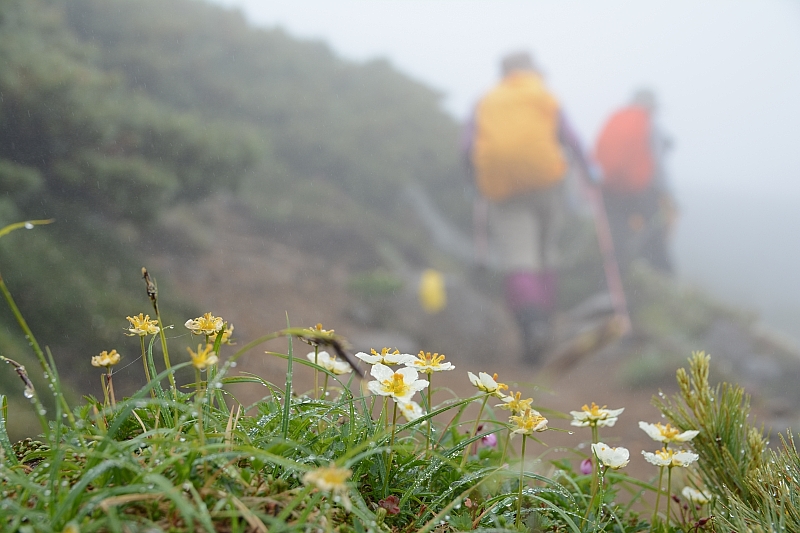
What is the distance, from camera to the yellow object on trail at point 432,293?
555 centimetres

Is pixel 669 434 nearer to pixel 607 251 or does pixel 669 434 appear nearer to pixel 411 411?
pixel 411 411

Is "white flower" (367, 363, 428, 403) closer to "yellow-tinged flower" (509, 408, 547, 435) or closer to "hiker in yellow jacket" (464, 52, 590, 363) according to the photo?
"yellow-tinged flower" (509, 408, 547, 435)

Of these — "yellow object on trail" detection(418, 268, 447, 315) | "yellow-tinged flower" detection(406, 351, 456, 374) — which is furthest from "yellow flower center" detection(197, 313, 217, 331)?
"yellow object on trail" detection(418, 268, 447, 315)

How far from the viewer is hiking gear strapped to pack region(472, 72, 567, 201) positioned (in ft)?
19.2

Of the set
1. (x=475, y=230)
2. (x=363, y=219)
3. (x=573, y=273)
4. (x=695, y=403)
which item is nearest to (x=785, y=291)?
(x=573, y=273)

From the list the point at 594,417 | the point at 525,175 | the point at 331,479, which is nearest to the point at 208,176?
the point at 525,175

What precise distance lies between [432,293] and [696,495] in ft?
16.0

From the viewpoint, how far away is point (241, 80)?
22.9 ft

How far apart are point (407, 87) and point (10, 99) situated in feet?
20.4

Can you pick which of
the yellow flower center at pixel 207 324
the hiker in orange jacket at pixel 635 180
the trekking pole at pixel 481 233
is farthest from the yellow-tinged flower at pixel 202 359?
the hiker in orange jacket at pixel 635 180

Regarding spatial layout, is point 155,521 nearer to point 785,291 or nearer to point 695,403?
point 695,403

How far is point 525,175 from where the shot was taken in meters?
5.98

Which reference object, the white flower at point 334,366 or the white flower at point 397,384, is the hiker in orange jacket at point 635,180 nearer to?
the white flower at point 334,366

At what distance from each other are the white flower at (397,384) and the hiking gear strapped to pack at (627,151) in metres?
6.90
